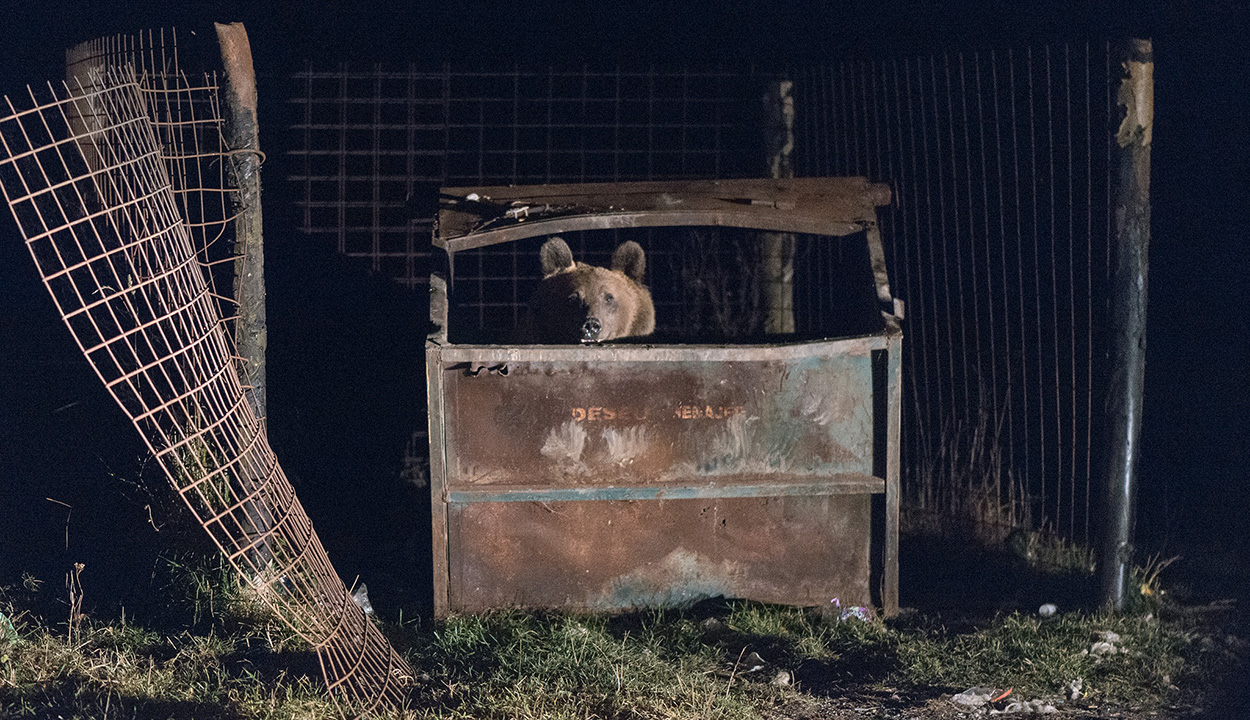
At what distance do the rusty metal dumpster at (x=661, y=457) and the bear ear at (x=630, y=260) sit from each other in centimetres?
142

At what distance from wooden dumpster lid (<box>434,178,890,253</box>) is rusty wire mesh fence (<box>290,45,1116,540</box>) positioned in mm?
432

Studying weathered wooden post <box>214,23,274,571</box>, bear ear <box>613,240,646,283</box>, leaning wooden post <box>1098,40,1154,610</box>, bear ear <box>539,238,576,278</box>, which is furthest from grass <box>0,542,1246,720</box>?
bear ear <box>613,240,646,283</box>

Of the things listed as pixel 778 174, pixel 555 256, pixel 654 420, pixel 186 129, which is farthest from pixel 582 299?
pixel 186 129

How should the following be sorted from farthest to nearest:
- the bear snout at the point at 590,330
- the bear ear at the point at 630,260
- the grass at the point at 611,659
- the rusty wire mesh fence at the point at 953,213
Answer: the bear ear at the point at 630,260 → the rusty wire mesh fence at the point at 953,213 → the bear snout at the point at 590,330 → the grass at the point at 611,659

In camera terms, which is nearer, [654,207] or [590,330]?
[654,207]

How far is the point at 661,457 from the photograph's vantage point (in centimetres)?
465

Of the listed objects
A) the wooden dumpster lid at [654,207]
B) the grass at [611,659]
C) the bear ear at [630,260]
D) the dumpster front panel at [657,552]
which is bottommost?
the grass at [611,659]

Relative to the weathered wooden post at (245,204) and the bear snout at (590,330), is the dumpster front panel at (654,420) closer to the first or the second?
the bear snout at (590,330)

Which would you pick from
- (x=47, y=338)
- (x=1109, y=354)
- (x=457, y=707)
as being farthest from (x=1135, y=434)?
(x=47, y=338)

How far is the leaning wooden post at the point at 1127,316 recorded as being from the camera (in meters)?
4.78

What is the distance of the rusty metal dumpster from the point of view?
4.53m

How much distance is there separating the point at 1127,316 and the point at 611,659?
9.32ft

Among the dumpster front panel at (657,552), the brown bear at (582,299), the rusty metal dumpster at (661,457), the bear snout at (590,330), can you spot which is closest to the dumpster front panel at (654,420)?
the rusty metal dumpster at (661,457)

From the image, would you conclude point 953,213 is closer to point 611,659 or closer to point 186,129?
point 611,659
